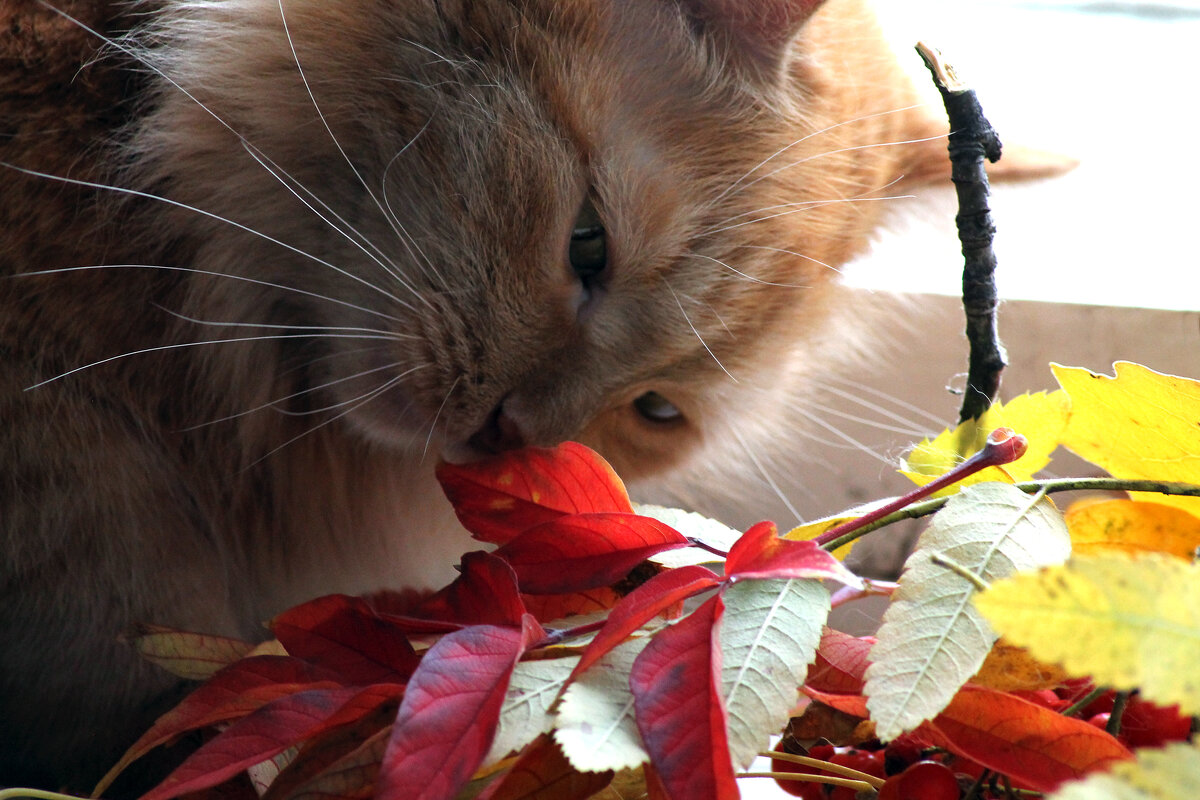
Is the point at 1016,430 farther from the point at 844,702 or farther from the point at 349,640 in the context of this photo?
the point at 349,640

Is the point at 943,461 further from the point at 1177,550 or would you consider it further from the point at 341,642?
the point at 341,642

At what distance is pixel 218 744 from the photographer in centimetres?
52

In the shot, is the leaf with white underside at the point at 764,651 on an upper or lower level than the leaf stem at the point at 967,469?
lower

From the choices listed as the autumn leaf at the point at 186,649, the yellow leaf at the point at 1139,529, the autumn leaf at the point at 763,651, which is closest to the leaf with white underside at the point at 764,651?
the autumn leaf at the point at 763,651

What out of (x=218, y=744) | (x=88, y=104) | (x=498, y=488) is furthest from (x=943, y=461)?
(x=88, y=104)

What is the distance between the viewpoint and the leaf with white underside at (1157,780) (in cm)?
27

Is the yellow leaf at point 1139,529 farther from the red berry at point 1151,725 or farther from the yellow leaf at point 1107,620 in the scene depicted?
the yellow leaf at point 1107,620

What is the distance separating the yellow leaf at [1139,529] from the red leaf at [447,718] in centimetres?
36

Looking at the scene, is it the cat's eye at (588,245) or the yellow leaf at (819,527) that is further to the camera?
the cat's eye at (588,245)

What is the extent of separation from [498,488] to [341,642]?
0.44 ft

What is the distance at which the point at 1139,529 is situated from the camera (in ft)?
2.03

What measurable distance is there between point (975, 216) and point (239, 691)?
1.66 ft

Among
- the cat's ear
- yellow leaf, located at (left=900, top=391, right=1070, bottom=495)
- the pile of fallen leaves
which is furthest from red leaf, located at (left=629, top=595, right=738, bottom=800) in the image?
the cat's ear

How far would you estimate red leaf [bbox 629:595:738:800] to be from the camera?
425mm
